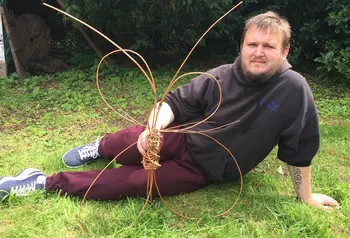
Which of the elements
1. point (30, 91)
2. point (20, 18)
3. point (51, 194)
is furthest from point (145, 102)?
point (20, 18)

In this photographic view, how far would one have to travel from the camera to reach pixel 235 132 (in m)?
2.35

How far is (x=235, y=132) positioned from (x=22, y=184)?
1349 mm

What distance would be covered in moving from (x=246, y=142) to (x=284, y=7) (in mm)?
4358

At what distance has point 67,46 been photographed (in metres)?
6.84

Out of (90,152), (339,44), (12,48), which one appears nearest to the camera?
(90,152)

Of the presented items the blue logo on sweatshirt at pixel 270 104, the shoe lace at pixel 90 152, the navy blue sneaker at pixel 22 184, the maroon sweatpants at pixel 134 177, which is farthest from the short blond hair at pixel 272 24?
the navy blue sneaker at pixel 22 184

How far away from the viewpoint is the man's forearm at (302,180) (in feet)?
Answer: 7.60

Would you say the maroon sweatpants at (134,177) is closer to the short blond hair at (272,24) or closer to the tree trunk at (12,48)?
the short blond hair at (272,24)

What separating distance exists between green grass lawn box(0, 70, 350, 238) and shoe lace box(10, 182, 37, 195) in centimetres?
4

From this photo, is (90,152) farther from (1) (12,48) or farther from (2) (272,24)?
(1) (12,48)

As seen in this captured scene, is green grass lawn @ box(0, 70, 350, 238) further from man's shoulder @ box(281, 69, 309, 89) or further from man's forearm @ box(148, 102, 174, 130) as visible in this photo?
man's shoulder @ box(281, 69, 309, 89)

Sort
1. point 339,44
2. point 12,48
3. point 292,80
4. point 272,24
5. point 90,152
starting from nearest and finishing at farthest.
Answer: point 272,24 → point 292,80 → point 90,152 → point 339,44 → point 12,48

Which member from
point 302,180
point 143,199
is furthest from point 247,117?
point 143,199

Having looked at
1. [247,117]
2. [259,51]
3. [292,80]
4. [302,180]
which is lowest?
[302,180]
